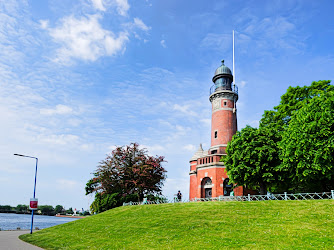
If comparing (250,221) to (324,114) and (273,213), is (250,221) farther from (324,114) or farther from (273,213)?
(324,114)

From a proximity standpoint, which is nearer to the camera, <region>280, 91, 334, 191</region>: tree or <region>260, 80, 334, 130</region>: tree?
<region>280, 91, 334, 191</region>: tree

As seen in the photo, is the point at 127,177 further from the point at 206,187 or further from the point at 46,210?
the point at 46,210

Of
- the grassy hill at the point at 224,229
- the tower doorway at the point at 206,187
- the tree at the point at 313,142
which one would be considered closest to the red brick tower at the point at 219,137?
the tower doorway at the point at 206,187

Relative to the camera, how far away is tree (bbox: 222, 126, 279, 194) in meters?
30.5

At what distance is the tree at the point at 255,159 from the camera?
100 feet

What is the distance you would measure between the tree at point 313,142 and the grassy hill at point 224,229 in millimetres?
4896

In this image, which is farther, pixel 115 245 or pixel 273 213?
pixel 273 213

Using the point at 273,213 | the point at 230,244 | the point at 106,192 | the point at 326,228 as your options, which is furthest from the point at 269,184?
the point at 106,192

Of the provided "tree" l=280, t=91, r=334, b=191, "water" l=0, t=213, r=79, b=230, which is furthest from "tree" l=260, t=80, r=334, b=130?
"water" l=0, t=213, r=79, b=230

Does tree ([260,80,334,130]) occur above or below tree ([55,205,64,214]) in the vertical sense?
above

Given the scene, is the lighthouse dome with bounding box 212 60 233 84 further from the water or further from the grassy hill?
the water

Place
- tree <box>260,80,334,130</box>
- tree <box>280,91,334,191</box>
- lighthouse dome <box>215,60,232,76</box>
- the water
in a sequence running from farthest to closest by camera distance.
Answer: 1. the water
2. lighthouse dome <box>215,60,232,76</box>
3. tree <box>260,80,334,130</box>
4. tree <box>280,91,334,191</box>

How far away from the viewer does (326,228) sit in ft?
49.8

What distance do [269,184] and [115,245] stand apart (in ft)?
69.8
